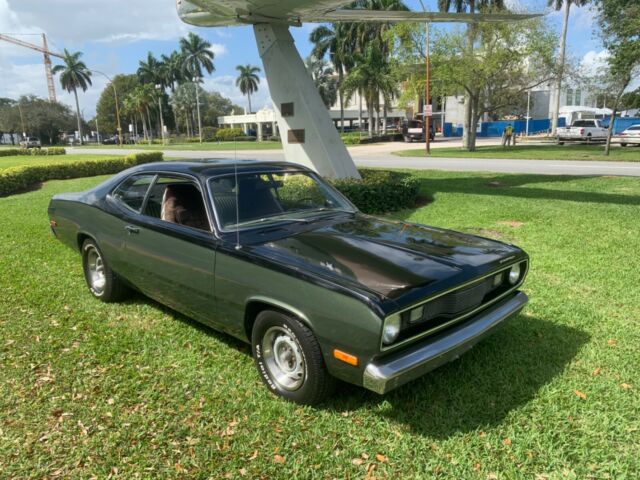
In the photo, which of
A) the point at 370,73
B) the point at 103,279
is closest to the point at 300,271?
the point at 103,279

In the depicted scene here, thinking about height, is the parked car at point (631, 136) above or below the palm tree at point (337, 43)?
below

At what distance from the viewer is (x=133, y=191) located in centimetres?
458

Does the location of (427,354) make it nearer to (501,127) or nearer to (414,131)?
(414,131)

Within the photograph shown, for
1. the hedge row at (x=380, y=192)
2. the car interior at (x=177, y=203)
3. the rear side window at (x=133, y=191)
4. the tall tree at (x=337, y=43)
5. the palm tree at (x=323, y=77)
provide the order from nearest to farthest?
the car interior at (x=177, y=203) < the rear side window at (x=133, y=191) < the hedge row at (x=380, y=192) < the tall tree at (x=337, y=43) < the palm tree at (x=323, y=77)

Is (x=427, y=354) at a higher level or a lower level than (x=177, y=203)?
lower

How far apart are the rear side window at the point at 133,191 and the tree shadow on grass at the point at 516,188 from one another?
8.08 metres

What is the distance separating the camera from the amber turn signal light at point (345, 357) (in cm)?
266

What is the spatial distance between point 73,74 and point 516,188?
91503 millimetres

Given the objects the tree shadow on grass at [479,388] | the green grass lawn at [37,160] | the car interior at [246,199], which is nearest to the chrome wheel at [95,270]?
the car interior at [246,199]

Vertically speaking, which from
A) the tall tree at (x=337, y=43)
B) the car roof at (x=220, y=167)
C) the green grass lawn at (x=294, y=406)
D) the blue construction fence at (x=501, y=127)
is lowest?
the green grass lawn at (x=294, y=406)

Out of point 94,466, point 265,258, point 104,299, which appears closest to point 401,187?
point 104,299

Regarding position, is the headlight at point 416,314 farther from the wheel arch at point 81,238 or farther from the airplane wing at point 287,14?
the airplane wing at point 287,14

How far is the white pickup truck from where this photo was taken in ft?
112

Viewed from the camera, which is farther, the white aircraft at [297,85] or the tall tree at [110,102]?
the tall tree at [110,102]
